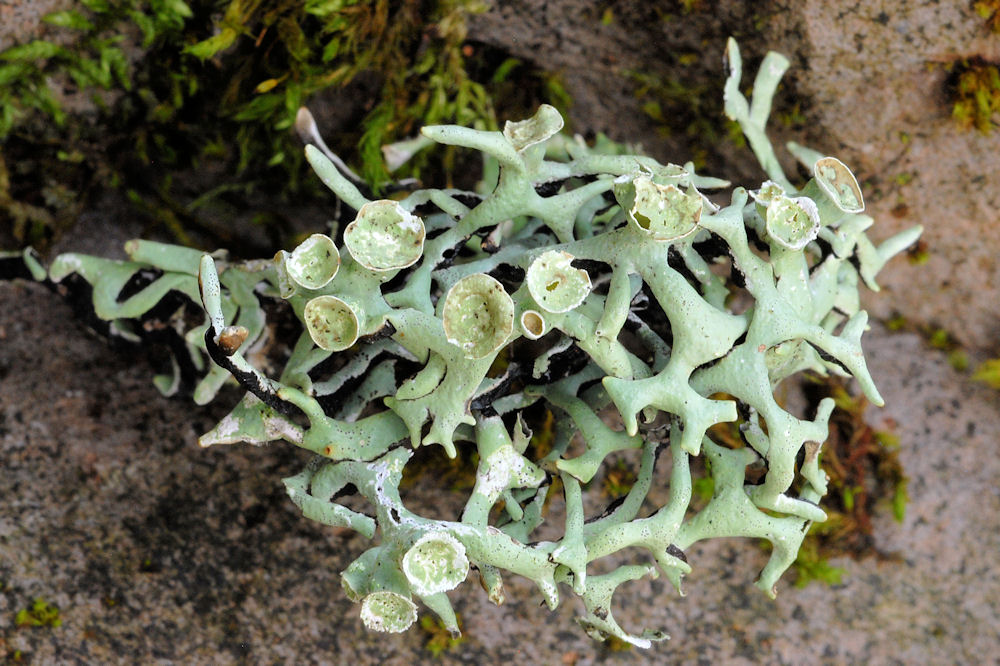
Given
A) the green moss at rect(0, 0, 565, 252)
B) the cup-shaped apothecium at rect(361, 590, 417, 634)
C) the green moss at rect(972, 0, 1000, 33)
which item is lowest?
the cup-shaped apothecium at rect(361, 590, 417, 634)

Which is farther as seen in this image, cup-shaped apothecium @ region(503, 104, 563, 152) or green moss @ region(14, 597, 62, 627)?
green moss @ region(14, 597, 62, 627)

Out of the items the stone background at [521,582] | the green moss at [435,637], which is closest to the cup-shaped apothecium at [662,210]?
the stone background at [521,582]

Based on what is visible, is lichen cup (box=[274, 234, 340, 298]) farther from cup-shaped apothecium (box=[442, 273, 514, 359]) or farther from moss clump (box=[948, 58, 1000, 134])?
moss clump (box=[948, 58, 1000, 134])

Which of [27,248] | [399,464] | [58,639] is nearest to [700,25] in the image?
[399,464]

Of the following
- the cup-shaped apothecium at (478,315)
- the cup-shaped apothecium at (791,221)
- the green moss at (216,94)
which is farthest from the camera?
the green moss at (216,94)

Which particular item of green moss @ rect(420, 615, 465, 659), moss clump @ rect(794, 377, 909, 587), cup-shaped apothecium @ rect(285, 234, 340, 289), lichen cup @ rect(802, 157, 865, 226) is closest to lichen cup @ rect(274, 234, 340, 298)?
cup-shaped apothecium @ rect(285, 234, 340, 289)

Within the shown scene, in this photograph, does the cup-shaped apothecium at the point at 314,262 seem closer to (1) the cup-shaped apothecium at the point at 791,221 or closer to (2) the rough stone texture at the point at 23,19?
(1) the cup-shaped apothecium at the point at 791,221

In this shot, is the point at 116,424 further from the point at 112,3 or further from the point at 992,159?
the point at 992,159
